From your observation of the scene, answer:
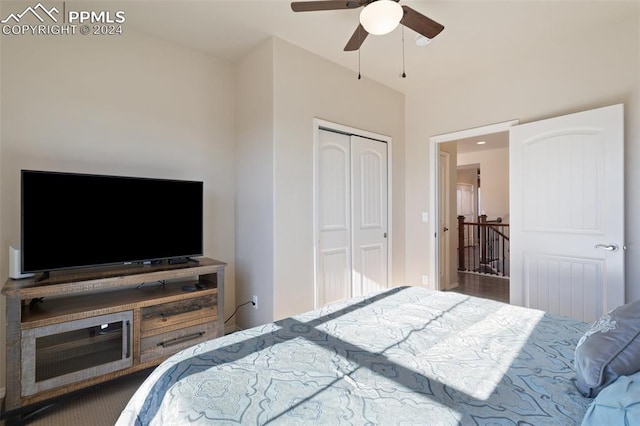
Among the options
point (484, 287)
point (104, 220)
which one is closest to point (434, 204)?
point (484, 287)

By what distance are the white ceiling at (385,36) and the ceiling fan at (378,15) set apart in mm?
351

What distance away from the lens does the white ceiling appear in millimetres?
2350

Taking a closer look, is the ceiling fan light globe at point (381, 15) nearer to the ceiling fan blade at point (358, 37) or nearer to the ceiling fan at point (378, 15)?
the ceiling fan at point (378, 15)

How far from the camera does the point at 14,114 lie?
7.02 ft

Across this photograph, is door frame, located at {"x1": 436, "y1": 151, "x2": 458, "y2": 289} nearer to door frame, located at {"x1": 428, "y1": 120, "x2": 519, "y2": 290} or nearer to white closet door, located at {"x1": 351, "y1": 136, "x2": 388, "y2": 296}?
door frame, located at {"x1": 428, "y1": 120, "x2": 519, "y2": 290}

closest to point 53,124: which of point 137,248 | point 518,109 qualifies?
point 137,248

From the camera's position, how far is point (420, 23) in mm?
2072

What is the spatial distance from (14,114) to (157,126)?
925 millimetres

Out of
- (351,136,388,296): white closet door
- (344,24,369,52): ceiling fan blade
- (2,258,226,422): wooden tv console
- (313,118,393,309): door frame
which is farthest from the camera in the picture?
(351,136,388,296): white closet door

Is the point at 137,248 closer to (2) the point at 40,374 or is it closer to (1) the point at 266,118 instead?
(2) the point at 40,374

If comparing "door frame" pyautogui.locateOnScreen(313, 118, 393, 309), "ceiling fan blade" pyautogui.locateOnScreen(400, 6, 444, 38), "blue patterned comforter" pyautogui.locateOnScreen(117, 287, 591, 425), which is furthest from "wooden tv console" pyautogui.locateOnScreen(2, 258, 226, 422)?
"ceiling fan blade" pyautogui.locateOnScreen(400, 6, 444, 38)

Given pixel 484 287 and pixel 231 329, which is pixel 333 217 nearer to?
pixel 231 329

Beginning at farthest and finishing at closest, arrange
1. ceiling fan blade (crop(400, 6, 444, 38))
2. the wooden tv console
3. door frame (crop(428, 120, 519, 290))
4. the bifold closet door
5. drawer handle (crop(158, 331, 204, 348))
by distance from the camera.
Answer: door frame (crop(428, 120, 519, 290))
the bifold closet door
drawer handle (crop(158, 331, 204, 348))
ceiling fan blade (crop(400, 6, 444, 38))
the wooden tv console

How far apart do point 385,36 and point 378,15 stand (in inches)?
47.8
